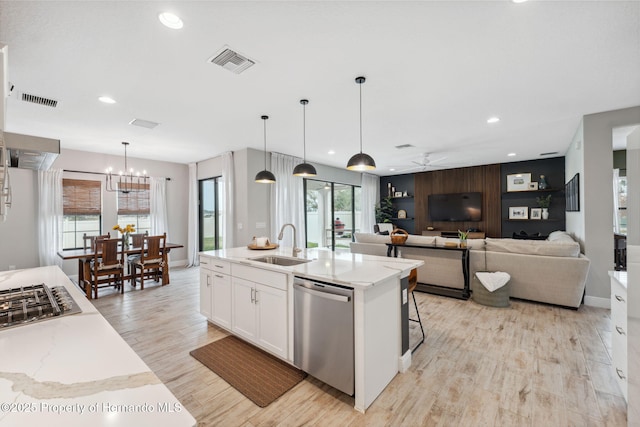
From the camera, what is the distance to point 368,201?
363 inches

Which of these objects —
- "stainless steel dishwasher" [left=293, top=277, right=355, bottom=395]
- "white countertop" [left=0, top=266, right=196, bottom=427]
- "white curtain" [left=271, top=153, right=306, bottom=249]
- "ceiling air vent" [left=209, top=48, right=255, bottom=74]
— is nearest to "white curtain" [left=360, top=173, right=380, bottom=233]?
"white curtain" [left=271, top=153, right=306, bottom=249]

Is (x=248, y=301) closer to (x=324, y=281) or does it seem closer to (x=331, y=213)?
(x=324, y=281)

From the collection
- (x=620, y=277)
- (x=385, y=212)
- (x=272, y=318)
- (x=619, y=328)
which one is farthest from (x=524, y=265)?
(x=385, y=212)

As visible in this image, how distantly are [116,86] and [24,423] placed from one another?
10.5 ft

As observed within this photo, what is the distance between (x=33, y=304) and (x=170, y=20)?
75.9 inches

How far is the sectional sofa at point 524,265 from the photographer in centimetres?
370

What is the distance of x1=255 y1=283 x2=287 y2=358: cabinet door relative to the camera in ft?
8.05

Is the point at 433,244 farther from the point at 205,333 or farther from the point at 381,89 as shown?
the point at 205,333

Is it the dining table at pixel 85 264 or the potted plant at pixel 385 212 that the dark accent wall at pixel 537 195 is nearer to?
the potted plant at pixel 385 212

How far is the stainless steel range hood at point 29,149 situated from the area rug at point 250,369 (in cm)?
200

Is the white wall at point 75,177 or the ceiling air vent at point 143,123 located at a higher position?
the ceiling air vent at point 143,123

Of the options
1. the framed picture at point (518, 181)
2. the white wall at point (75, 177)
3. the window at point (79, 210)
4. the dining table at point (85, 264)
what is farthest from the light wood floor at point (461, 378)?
the framed picture at point (518, 181)

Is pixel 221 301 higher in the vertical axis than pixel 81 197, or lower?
lower

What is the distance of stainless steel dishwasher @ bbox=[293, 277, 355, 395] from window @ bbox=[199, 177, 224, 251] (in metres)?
5.39
